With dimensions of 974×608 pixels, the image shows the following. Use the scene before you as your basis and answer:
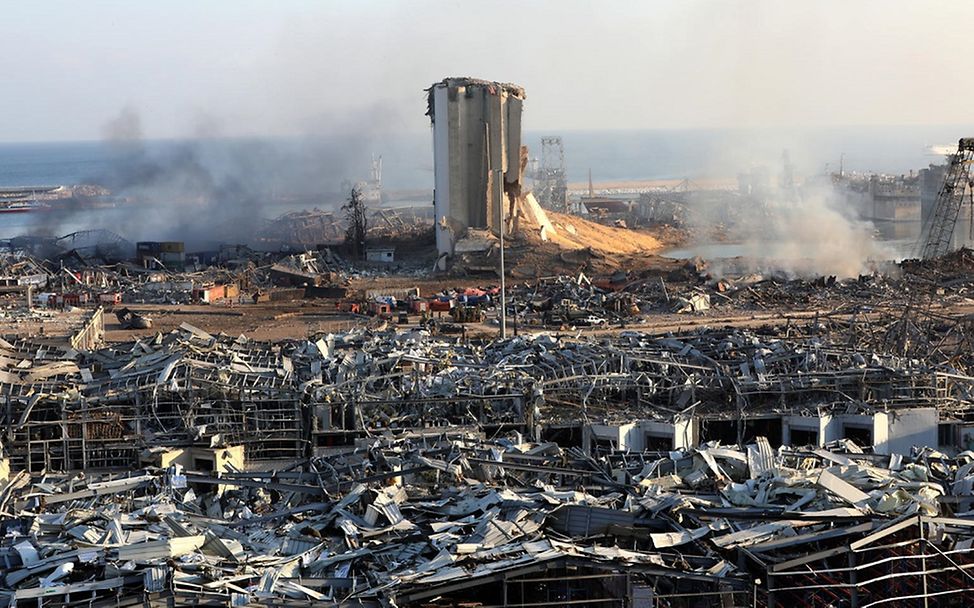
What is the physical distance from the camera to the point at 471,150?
48.1 m

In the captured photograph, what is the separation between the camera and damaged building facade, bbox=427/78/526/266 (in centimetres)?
4756

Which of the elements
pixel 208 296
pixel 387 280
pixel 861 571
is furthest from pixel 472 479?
pixel 387 280

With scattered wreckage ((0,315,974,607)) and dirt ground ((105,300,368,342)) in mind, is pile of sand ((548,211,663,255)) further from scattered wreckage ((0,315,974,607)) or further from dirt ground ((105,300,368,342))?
scattered wreckage ((0,315,974,607))

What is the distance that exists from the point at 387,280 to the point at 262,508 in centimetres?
3011

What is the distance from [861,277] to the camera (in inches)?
1510

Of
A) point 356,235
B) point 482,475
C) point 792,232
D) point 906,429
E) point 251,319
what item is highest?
point 482,475

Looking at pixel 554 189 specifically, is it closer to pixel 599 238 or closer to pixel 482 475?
pixel 599 238

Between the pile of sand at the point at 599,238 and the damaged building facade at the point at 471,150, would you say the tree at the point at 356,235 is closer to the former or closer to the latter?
the damaged building facade at the point at 471,150

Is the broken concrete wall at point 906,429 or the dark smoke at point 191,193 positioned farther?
the dark smoke at point 191,193

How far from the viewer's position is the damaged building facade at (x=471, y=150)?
1873 inches

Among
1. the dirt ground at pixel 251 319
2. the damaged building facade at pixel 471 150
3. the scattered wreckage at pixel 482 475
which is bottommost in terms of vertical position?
the dirt ground at pixel 251 319

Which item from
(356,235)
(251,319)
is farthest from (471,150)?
(251,319)

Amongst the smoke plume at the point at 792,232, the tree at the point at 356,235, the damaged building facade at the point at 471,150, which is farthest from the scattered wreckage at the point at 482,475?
the tree at the point at 356,235

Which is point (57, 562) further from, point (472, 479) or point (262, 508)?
point (472, 479)
